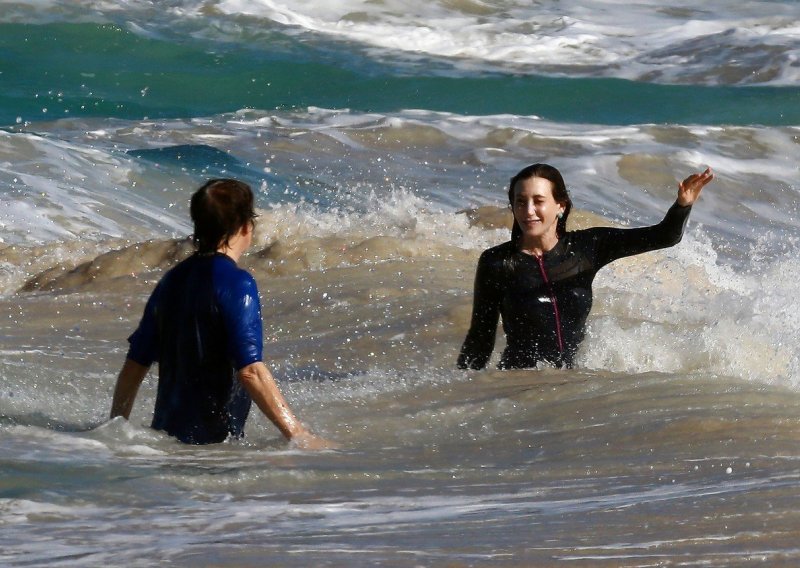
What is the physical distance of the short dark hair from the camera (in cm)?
460

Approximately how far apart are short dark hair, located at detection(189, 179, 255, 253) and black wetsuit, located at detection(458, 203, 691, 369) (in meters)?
1.50

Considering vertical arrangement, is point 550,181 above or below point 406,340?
above

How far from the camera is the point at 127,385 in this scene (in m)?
4.86

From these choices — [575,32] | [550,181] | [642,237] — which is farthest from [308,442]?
[575,32]

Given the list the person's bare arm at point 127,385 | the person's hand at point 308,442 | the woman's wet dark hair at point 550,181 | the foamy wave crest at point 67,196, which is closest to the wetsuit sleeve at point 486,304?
the woman's wet dark hair at point 550,181

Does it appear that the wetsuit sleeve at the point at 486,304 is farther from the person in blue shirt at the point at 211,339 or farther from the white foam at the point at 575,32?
the white foam at the point at 575,32

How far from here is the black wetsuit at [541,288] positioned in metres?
5.89

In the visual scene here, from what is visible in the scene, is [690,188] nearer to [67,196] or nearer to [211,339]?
[211,339]

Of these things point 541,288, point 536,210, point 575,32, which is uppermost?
point 575,32

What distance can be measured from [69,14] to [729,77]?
13249 mm

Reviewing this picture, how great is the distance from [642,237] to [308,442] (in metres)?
1.75

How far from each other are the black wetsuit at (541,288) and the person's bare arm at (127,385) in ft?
5.16

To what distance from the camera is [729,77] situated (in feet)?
85.4

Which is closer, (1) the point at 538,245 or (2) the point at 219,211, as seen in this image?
(2) the point at 219,211
